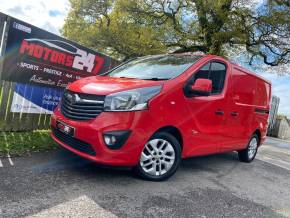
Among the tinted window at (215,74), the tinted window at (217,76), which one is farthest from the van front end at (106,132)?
the tinted window at (217,76)

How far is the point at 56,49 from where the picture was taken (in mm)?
7191

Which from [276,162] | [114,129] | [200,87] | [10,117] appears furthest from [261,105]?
[10,117]

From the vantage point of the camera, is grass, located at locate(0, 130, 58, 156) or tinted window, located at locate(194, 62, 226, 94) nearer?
grass, located at locate(0, 130, 58, 156)

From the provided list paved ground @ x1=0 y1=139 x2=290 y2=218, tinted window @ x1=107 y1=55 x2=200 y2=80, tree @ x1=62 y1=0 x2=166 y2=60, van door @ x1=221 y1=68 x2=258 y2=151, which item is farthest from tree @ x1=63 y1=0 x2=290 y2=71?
paved ground @ x1=0 y1=139 x2=290 y2=218

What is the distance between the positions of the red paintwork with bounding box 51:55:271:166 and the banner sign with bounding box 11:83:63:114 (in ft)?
6.38

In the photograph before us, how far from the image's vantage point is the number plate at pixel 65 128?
4.56 m

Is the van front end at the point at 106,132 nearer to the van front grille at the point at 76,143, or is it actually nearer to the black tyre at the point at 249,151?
the van front grille at the point at 76,143

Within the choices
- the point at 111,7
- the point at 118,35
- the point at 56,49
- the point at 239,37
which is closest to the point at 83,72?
the point at 56,49

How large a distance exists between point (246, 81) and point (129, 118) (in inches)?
134

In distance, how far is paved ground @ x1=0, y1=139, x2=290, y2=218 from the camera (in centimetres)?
363

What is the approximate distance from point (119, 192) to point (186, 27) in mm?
19760

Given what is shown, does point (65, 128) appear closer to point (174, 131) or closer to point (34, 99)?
point (174, 131)

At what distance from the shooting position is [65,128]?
4.70 meters

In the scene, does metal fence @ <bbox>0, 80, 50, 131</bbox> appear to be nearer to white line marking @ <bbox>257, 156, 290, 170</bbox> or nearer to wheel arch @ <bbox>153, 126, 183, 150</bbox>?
wheel arch @ <bbox>153, 126, 183, 150</bbox>
